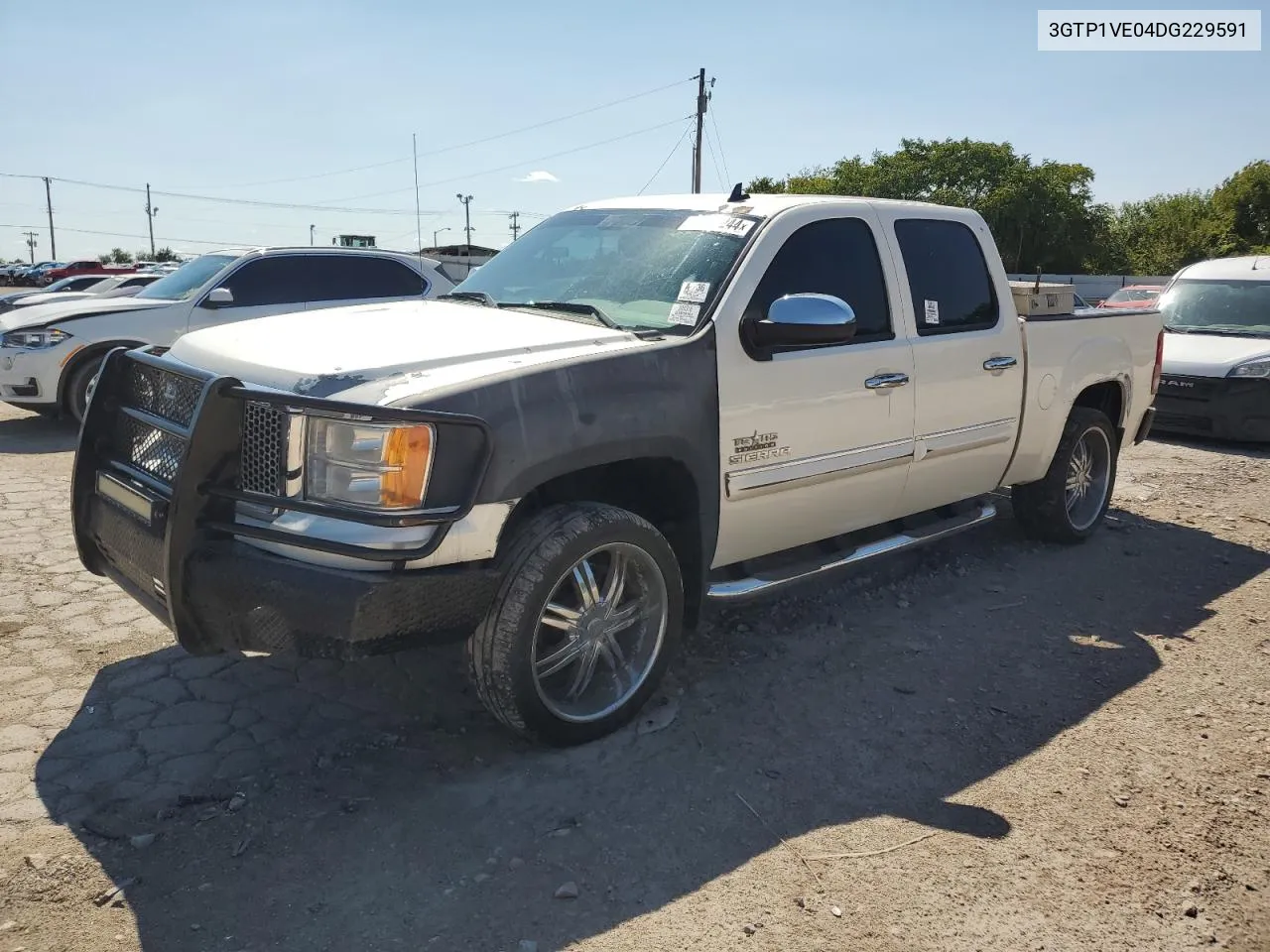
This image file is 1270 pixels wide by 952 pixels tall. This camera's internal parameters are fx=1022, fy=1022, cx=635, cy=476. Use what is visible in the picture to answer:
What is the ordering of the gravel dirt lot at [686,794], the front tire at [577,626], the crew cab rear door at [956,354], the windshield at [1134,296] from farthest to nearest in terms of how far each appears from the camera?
the windshield at [1134,296] → the crew cab rear door at [956,354] → the front tire at [577,626] → the gravel dirt lot at [686,794]

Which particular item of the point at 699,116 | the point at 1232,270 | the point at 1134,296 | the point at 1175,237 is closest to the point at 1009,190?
the point at 1175,237

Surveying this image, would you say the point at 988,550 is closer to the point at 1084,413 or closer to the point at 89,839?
the point at 1084,413

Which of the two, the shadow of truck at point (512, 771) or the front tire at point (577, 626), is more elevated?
the front tire at point (577, 626)

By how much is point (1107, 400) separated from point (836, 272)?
9.78ft

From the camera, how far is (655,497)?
3879 mm

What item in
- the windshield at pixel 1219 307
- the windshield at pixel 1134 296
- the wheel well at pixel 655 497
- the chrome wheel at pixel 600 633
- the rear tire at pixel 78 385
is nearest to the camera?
the chrome wheel at pixel 600 633

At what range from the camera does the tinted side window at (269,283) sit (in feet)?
31.1

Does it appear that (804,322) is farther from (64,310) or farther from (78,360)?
(64,310)

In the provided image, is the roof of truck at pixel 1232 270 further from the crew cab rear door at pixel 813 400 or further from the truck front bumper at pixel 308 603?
the truck front bumper at pixel 308 603

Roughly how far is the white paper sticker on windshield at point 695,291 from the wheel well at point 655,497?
68 cm

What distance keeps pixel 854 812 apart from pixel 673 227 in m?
2.47

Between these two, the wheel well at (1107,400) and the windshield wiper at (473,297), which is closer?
the windshield wiper at (473,297)

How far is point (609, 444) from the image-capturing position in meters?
3.44

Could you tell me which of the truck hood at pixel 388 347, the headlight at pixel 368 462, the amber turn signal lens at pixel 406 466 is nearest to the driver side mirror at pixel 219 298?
the truck hood at pixel 388 347
